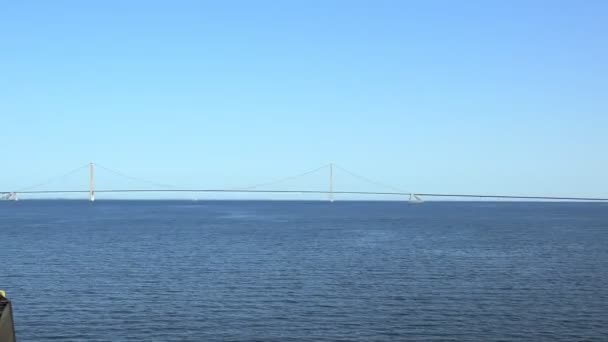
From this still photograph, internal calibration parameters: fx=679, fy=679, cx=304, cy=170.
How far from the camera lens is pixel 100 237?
245 ft

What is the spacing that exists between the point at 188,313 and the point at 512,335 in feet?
45.7

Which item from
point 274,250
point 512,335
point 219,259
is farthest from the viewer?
point 274,250

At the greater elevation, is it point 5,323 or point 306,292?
point 5,323

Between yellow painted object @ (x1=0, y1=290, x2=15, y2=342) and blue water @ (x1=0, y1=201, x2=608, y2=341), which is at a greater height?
yellow painted object @ (x1=0, y1=290, x2=15, y2=342)

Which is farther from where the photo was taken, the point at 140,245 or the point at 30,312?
the point at 140,245

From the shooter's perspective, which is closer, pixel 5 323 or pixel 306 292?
pixel 5 323

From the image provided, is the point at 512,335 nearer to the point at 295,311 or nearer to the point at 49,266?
the point at 295,311

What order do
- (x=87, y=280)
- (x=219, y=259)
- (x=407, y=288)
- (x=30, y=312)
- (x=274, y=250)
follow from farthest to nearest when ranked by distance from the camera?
(x=274, y=250) → (x=219, y=259) → (x=87, y=280) → (x=407, y=288) → (x=30, y=312)

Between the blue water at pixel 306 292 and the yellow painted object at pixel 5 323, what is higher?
the yellow painted object at pixel 5 323

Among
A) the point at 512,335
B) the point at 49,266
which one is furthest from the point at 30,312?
the point at 512,335

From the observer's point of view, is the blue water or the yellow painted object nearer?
the yellow painted object

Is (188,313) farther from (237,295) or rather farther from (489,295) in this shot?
(489,295)

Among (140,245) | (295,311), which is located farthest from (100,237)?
(295,311)

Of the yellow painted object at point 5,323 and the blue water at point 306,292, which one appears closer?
the yellow painted object at point 5,323
